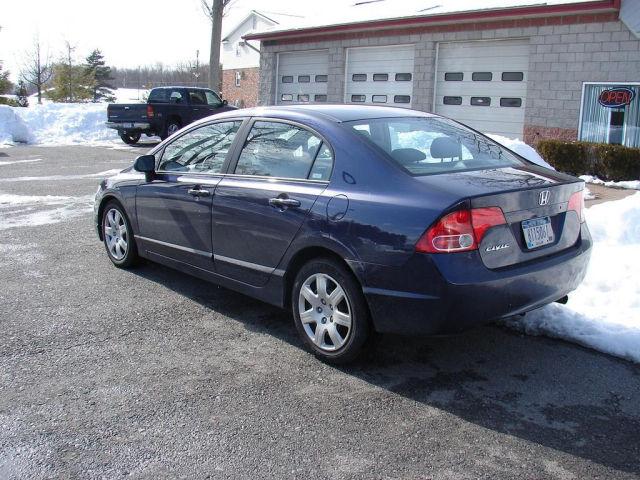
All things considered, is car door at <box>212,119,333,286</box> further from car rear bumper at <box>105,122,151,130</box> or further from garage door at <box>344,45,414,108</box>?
car rear bumper at <box>105,122,151,130</box>

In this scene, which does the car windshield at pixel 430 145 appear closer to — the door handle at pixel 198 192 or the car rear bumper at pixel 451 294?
the car rear bumper at pixel 451 294

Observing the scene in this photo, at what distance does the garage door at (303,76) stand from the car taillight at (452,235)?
1606cm

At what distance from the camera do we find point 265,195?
14.5ft

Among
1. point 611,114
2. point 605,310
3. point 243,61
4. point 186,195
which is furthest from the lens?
point 243,61

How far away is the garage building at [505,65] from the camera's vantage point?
13414 mm

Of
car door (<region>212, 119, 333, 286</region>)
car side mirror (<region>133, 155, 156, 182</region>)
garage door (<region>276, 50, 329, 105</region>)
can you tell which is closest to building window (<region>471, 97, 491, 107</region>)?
garage door (<region>276, 50, 329, 105</region>)

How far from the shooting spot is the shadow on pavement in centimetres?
330

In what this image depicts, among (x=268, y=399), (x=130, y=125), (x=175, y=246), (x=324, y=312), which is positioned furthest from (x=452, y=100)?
(x=268, y=399)

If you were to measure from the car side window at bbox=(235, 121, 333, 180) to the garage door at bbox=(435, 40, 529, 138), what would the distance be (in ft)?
38.2

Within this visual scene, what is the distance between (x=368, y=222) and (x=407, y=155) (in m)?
0.64

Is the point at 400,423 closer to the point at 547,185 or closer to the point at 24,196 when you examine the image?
the point at 547,185

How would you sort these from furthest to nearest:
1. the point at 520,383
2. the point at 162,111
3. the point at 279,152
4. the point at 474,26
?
the point at 162,111 < the point at 474,26 < the point at 279,152 < the point at 520,383

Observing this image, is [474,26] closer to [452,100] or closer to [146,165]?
[452,100]

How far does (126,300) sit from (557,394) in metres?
3.35
